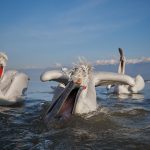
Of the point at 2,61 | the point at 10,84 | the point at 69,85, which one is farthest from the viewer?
the point at 10,84

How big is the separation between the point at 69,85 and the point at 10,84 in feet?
16.8

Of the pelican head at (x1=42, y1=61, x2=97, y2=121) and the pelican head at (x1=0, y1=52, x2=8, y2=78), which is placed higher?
the pelican head at (x1=0, y1=52, x2=8, y2=78)

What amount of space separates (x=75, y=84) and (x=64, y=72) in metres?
2.32

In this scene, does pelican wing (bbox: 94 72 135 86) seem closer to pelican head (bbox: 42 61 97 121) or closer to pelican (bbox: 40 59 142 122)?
pelican (bbox: 40 59 142 122)

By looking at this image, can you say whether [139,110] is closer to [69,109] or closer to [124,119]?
[124,119]

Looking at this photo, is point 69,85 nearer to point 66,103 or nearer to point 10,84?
point 66,103

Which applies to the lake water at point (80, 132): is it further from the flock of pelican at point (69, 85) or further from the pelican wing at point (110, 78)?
the pelican wing at point (110, 78)

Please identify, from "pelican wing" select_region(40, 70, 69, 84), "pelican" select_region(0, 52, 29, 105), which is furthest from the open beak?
"pelican" select_region(0, 52, 29, 105)

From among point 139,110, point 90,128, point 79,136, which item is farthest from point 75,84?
point 139,110

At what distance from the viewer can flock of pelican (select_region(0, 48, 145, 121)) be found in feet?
28.2

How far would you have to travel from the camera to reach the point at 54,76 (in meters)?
10.8

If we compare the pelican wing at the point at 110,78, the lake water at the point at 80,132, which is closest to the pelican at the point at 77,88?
the pelican wing at the point at 110,78

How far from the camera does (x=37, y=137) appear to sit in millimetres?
7270

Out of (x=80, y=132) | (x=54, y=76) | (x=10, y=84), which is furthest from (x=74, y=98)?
(x=10, y=84)
